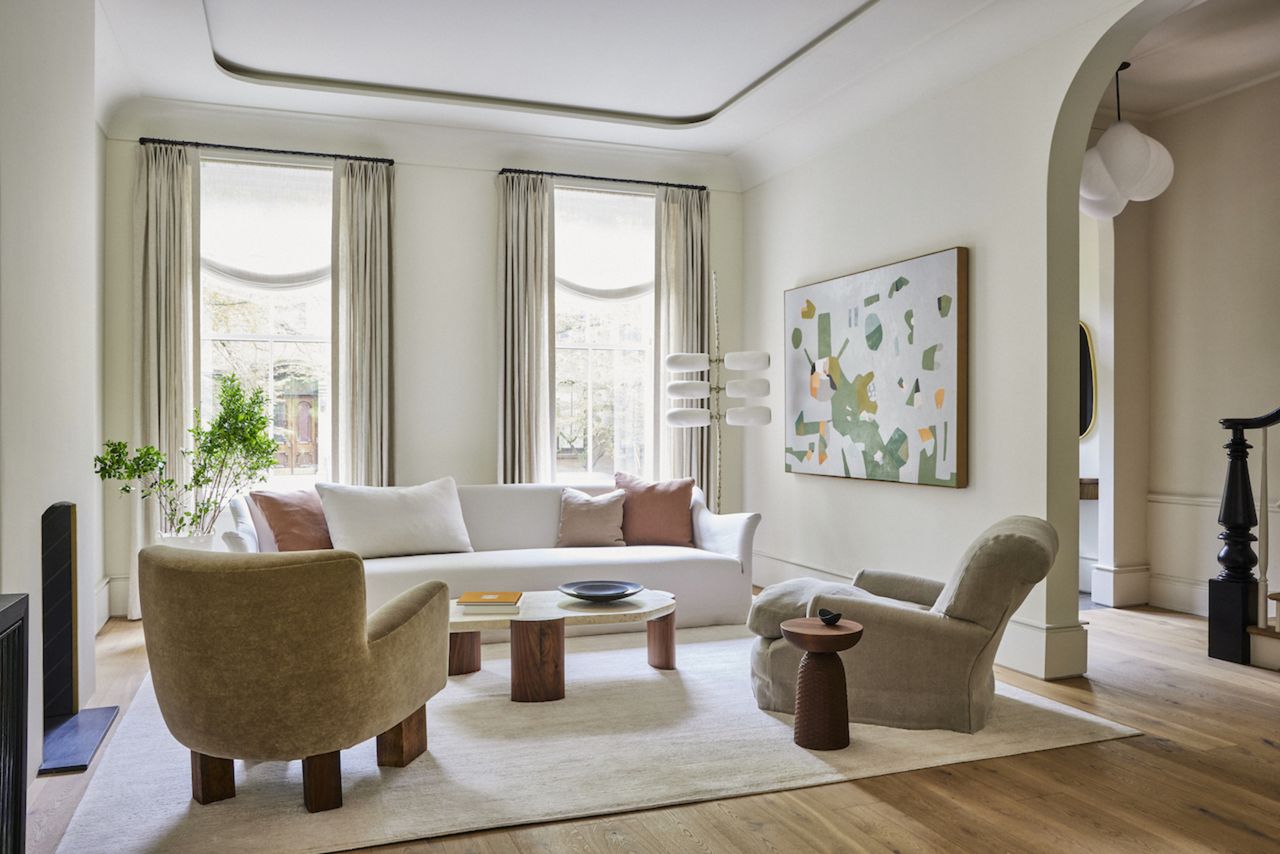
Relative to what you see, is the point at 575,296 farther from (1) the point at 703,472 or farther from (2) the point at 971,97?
(2) the point at 971,97

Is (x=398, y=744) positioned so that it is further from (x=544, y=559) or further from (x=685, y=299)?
(x=685, y=299)


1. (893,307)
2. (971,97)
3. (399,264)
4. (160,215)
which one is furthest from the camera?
(399,264)

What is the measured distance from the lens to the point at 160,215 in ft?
18.1

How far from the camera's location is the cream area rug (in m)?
2.68

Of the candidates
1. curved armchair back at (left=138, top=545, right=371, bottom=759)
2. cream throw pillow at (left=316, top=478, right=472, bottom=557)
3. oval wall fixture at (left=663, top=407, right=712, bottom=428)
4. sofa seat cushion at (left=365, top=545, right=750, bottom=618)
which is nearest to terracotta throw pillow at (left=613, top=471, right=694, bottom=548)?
sofa seat cushion at (left=365, top=545, right=750, bottom=618)

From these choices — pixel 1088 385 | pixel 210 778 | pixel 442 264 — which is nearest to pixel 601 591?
pixel 210 778

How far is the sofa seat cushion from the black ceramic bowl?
2.49 feet

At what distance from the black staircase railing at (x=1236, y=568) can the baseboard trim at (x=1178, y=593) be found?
1.02 meters

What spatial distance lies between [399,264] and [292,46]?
1526 mm

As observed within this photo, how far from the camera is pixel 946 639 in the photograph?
336cm

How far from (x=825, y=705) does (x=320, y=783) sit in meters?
1.66

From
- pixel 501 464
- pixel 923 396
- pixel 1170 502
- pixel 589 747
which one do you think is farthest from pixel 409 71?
pixel 1170 502

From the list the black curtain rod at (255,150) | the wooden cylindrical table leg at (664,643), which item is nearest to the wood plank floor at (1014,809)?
the wooden cylindrical table leg at (664,643)

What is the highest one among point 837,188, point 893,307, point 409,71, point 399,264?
point 409,71
